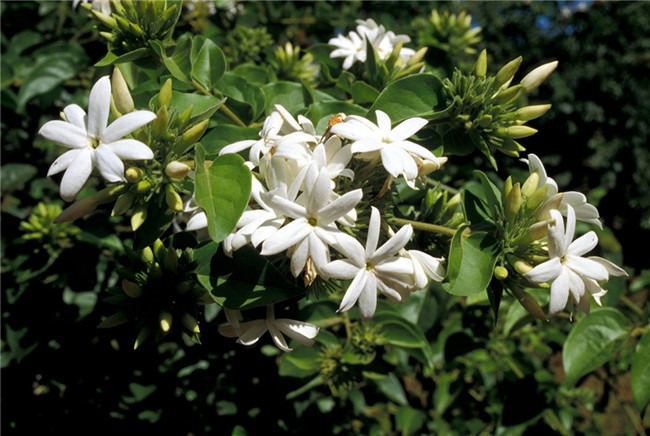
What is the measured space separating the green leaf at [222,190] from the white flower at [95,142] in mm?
110

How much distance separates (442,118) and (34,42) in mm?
1990

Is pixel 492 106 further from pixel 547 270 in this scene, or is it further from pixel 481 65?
pixel 547 270

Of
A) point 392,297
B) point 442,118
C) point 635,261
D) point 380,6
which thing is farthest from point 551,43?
point 392,297

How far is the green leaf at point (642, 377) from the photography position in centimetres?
129

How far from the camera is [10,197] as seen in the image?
2.22m

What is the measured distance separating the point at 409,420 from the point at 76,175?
197 centimetres

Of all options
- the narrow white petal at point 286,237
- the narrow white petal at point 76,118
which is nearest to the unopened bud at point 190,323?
the narrow white petal at point 286,237

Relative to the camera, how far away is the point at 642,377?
1.32 meters

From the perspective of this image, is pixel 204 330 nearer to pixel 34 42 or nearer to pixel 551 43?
pixel 34 42

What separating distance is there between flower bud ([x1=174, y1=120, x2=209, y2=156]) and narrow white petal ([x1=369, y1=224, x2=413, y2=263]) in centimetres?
44

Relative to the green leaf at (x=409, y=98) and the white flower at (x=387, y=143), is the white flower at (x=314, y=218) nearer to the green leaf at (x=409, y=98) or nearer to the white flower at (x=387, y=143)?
the white flower at (x=387, y=143)

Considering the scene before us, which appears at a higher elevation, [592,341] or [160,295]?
[160,295]

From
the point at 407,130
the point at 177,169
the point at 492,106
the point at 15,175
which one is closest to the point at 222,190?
the point at 177,169

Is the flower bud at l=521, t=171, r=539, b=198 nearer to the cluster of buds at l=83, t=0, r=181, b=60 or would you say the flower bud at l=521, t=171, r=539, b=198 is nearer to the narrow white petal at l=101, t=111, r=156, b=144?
the narrow white petal at l=101, t=111, r=156, b=144
